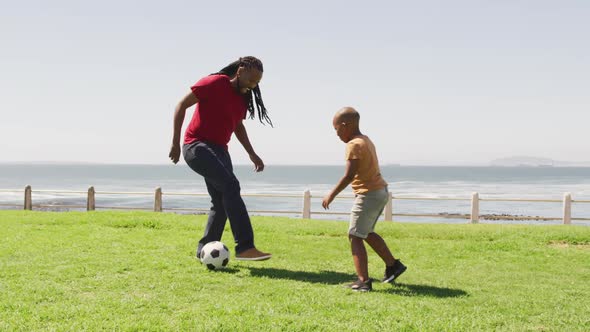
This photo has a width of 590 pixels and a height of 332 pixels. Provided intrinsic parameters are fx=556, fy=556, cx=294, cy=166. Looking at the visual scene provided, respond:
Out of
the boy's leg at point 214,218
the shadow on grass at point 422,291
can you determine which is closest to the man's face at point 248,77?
the boy's leg at point 214,218

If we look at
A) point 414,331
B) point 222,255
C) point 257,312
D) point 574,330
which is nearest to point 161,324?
point 257,312

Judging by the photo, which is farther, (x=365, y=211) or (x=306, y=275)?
(x=306, y=275)

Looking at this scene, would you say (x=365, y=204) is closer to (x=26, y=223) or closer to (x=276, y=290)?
(x=276, y=290)

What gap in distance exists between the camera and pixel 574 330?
3.82 metres

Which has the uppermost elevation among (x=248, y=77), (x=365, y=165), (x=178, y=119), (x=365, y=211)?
(x=248, y=77)

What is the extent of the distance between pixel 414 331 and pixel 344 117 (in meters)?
2.17

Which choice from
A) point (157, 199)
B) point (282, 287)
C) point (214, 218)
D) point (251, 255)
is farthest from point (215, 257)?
point (157, 199)

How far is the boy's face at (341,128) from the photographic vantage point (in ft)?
16.9

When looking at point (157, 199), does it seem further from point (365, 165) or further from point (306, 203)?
point (365, 165)

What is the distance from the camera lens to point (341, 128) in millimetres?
5164

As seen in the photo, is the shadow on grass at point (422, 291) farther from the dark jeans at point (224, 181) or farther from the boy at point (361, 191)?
the dark jeans at point (224, 181)

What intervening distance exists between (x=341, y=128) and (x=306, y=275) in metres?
1.69

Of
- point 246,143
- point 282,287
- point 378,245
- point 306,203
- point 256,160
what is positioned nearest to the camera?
point 282,287

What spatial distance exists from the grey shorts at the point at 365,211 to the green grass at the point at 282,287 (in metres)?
0.56
